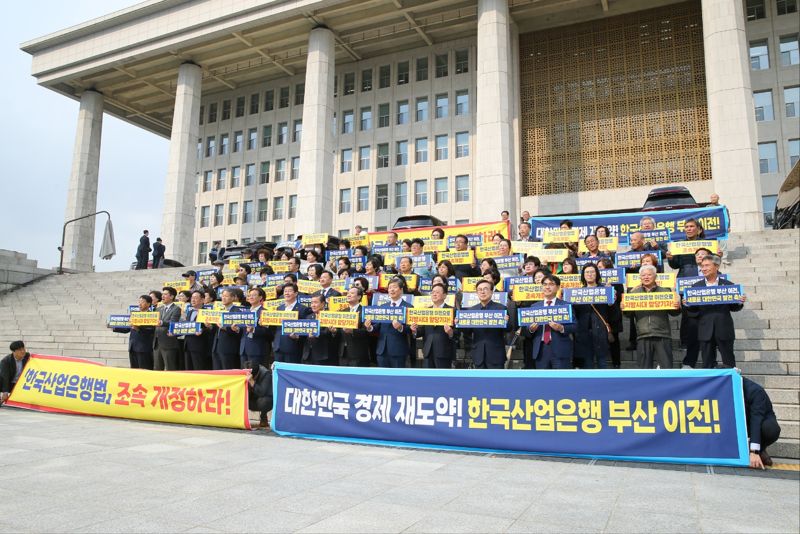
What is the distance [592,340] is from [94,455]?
6716 millimetres

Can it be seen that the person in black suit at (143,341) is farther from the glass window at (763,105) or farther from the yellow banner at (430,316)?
the glass window at (763,105)

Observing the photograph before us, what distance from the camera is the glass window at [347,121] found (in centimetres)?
4178

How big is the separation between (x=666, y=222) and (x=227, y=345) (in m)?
11.0

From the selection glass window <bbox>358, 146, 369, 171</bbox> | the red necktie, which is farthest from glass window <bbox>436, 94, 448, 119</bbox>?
the red necktie

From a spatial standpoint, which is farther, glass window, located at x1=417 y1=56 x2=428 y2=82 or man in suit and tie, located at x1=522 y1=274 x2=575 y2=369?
glass window, located at x1=417 y1=56 x2=428 y2=82

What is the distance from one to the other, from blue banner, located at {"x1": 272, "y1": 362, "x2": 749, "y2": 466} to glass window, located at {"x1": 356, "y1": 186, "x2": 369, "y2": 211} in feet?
108

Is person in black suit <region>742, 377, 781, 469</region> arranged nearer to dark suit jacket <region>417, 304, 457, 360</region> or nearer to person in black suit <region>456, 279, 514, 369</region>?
person in black suit <region>456, 279, 514, 369</region>

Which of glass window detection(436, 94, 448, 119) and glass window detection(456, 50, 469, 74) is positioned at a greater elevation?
glass window detection(456, 50, 469, 74)

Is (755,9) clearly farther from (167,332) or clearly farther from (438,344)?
(167,332)

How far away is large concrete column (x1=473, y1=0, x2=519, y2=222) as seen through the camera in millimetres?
28500

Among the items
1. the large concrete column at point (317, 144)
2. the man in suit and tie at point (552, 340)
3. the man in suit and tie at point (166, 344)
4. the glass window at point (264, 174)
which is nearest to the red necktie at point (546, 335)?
the man in suit and tie at point (552, 340)

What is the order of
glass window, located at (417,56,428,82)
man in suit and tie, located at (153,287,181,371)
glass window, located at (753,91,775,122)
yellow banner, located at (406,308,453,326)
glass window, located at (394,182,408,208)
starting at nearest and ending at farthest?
yellow banner, located at (406,308,453,326) < man in suit and tie, located at (153,287,181,371) < glass window, located at (753,91,775,122) < glass window, located at (394,182,408,208) < glass window, located at (417,56,428,82)

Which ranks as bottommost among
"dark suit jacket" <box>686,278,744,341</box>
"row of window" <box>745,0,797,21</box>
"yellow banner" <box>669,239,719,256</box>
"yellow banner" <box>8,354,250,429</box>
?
"yellow banner" <box>8,354,250,429</box>

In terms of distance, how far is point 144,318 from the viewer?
11.0m
